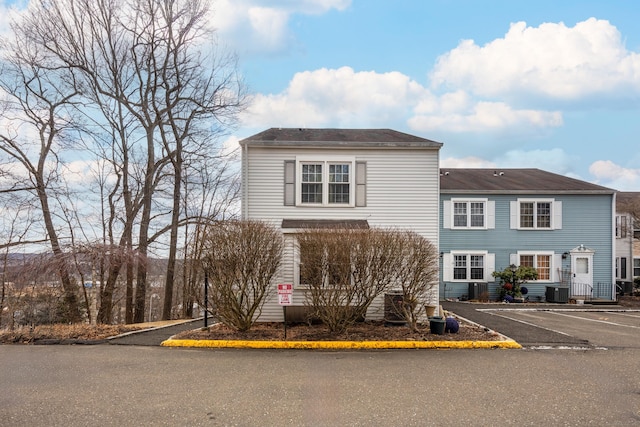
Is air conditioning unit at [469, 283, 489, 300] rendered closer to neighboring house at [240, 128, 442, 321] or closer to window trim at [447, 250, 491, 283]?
window trim at [447, 250, 491, 283]

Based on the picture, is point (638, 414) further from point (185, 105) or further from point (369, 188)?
point (185, 105)

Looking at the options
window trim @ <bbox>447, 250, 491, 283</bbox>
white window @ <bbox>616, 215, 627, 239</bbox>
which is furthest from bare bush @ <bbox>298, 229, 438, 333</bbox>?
white window @ <bbox>616, 215, 627, 239</bbox>

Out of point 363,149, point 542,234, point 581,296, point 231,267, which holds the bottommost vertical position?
point 581,296

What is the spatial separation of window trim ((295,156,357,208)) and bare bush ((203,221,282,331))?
3.11 meters

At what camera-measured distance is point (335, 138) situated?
14023 millimetres

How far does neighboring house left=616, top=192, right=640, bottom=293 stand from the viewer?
2441 centimetres

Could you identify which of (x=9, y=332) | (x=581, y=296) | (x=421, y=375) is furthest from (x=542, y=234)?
(x=9, y=332)

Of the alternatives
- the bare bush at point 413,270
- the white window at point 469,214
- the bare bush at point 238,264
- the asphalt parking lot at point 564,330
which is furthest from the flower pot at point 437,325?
the white window at point 469,214

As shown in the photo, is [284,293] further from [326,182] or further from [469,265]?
[469,265]

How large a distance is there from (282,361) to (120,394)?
2928 mm

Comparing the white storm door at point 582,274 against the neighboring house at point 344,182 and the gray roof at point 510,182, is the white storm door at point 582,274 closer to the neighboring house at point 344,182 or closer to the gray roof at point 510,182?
the gray roof at point 510,182

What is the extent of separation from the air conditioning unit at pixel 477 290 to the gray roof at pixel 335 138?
9.71 meters

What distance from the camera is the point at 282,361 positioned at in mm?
7879

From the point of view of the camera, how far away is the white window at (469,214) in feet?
68.7
